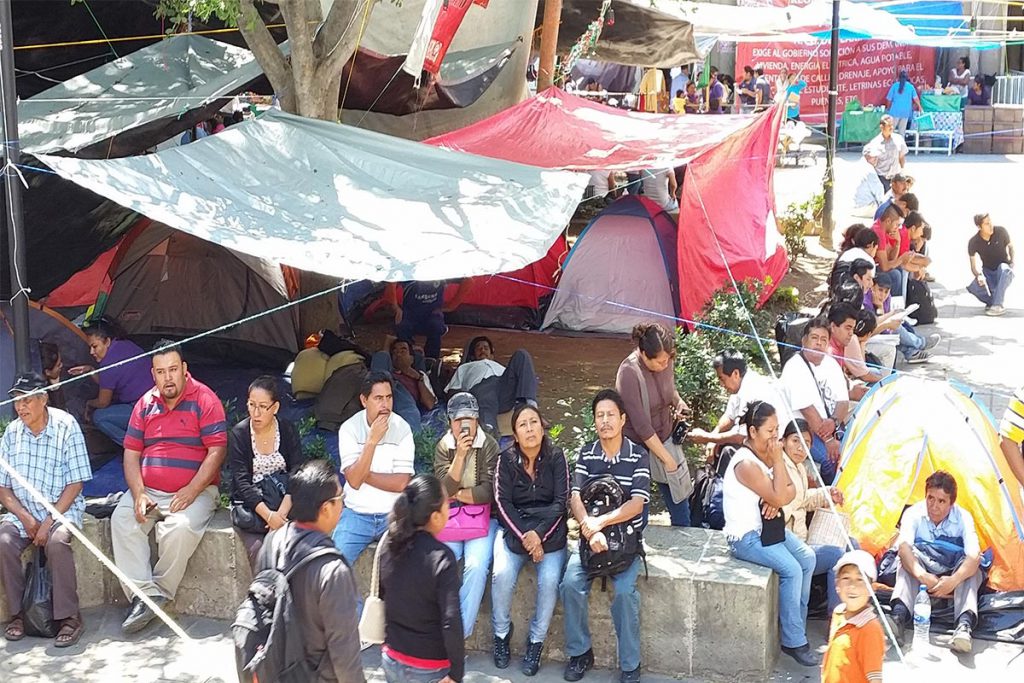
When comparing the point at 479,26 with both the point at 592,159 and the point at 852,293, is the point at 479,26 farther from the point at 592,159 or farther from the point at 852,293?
the point at 852,293

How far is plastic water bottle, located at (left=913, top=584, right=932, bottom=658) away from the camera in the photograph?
244 inches

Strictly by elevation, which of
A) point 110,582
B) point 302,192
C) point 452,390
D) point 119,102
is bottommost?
point 110,582

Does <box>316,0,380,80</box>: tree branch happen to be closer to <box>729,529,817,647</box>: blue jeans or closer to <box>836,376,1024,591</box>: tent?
<box>836,376,1024,591</box>: tent

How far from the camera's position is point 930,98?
2291 cm

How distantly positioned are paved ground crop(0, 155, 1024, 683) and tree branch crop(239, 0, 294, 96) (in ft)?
13.4

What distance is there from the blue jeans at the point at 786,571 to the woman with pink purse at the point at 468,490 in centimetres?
125

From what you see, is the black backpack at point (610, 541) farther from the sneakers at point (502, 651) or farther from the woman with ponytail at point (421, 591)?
the woman with ponytail at point (421, 591)

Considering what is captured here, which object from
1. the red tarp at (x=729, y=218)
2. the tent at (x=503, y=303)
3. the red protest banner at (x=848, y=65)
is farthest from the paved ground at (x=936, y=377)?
the tent at (x=503, y=303)

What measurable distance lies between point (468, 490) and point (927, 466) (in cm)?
258

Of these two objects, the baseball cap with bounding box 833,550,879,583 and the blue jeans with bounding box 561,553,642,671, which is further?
the blue jeans with bounding box 561,553,642,671

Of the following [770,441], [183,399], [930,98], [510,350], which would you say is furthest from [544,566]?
[930,98]

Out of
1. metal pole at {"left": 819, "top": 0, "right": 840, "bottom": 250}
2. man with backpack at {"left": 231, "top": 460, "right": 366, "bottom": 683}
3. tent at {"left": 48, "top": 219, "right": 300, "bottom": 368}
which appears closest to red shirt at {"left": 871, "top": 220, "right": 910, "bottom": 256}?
metal pole at {"left": 819, "top": 0, "right": 840, "bottom": 250}

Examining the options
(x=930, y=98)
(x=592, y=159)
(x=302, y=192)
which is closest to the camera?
(x=302, y=192)

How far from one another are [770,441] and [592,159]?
14.4ft
